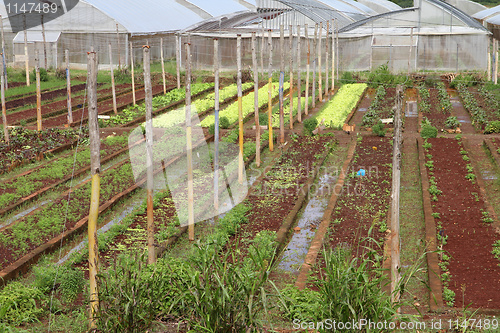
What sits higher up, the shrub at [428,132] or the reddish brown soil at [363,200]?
the shrub at [428,132]

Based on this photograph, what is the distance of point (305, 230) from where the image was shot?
32.9ft

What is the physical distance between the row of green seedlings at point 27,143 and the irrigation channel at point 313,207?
0.44 meters

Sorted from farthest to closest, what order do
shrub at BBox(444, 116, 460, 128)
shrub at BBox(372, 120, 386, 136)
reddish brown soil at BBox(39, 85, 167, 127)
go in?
reddish brown soil at BBox(39, 85, 167, 127)
shrub at BBox(444, 116, 460, 128)
shrub at BBox(372, 120, 386, 136)

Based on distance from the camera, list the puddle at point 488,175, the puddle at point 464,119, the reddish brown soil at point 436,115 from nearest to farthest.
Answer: the puddle at point 488,175
the reddish brown soil at point 436,115
the puddle at point 464,119

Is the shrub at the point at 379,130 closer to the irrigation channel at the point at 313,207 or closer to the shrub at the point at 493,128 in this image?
the irrigation channel at the point at 313,207

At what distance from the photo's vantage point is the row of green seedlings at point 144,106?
1869 cm

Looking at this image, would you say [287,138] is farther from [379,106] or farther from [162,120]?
[379,106]

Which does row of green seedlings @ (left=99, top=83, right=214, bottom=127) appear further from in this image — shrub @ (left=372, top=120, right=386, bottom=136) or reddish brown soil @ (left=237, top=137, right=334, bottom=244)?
shrub @ (left=372, top=120, right=386, bottom=136)

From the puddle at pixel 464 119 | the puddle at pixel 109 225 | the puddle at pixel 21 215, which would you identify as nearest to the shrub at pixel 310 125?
the puddle at pixel 464 119

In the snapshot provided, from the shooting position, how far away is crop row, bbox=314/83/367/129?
59.1ft

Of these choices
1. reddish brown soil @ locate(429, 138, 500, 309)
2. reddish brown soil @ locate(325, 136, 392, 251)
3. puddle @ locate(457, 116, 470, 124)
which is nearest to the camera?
reddish brown soil @ locate(429, 138, 500, 309)

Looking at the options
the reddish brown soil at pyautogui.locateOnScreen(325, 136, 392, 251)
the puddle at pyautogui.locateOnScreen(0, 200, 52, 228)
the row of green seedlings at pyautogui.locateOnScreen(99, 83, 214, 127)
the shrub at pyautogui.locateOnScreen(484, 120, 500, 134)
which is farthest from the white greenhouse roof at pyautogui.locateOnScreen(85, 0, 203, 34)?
the puddle at pyautogui.locateOnScreen(0, 200, 52, 228)

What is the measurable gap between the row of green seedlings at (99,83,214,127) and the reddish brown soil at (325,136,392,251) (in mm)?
7658

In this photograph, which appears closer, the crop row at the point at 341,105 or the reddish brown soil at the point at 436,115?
the crop row at the point at 341,105
